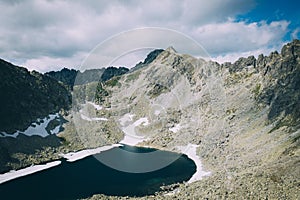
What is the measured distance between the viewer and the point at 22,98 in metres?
148

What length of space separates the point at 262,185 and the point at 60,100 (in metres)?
155

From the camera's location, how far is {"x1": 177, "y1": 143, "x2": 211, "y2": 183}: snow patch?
89.3 meters

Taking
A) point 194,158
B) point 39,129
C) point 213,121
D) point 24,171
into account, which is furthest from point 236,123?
point 39,129

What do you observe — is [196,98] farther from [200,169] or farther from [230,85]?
[200,169]

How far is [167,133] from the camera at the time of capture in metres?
150

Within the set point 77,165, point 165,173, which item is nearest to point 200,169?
point 165,173

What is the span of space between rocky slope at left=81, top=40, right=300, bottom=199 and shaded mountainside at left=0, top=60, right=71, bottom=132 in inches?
1390

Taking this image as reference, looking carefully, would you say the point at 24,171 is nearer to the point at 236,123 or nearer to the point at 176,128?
the point at 176,128

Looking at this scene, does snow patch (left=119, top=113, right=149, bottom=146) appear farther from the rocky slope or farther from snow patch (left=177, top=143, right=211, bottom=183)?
snow patch (left=177, top=143, right=211, bottom=183)

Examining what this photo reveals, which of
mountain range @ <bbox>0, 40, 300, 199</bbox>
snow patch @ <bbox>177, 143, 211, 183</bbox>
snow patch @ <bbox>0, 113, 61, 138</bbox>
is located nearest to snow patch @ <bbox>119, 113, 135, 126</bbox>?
mountain range @ <bbox>0, 40, 300, 199</bbox>

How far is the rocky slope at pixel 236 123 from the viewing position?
68.1 meters

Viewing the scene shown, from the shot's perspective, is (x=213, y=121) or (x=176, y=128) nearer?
(x=213, y=121)

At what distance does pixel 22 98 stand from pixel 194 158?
89227 mm

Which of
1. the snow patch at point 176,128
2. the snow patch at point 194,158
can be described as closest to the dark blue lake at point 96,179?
the snow patch at point 194,158
